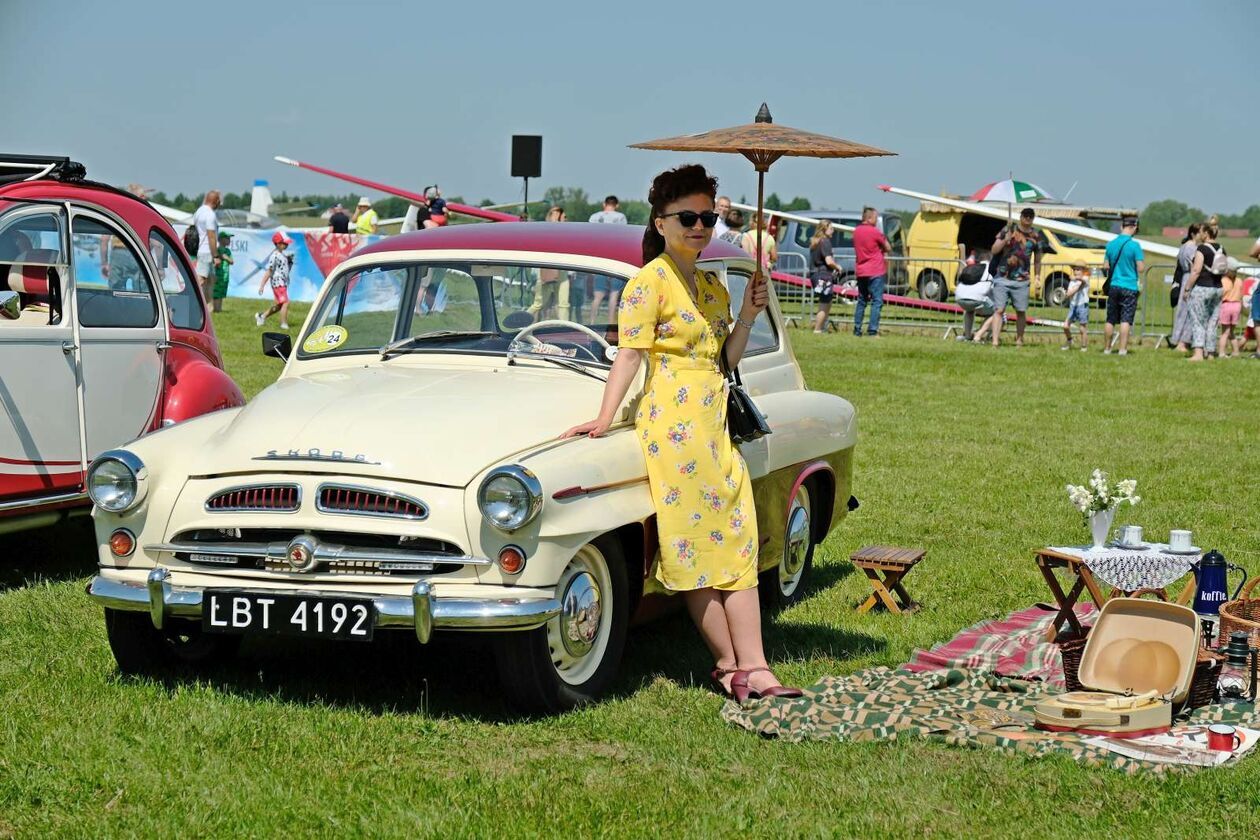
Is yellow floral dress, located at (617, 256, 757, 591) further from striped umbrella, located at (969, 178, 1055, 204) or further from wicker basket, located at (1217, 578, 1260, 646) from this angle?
striped umbrella, located at (969, 178, 1055, 204)

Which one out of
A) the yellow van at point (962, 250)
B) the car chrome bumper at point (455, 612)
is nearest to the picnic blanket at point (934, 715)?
the car chrome bumper at point (455, 612)

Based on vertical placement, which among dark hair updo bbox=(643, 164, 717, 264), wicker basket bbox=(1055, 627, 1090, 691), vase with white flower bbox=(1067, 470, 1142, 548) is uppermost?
dark hair updo bbox=(643, 164, 717, 264)

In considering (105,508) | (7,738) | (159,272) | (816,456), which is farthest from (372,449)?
(159,272)


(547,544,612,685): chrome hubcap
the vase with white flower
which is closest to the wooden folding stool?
the vase with white flower

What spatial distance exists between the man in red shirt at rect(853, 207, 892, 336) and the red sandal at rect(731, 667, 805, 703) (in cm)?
1850

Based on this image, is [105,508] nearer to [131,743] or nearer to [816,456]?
[131,743]

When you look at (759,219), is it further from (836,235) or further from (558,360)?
(836,235)

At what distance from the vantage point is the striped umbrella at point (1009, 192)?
125ft

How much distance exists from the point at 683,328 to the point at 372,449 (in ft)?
3.99

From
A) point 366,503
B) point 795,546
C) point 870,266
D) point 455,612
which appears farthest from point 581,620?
point 870,266

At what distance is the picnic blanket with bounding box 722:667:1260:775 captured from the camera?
5.28m

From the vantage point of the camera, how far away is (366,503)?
5.25 metres

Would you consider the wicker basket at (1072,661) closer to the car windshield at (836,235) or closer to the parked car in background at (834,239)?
the parked car in background at (834,239)

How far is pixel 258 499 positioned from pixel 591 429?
46.6 inches
